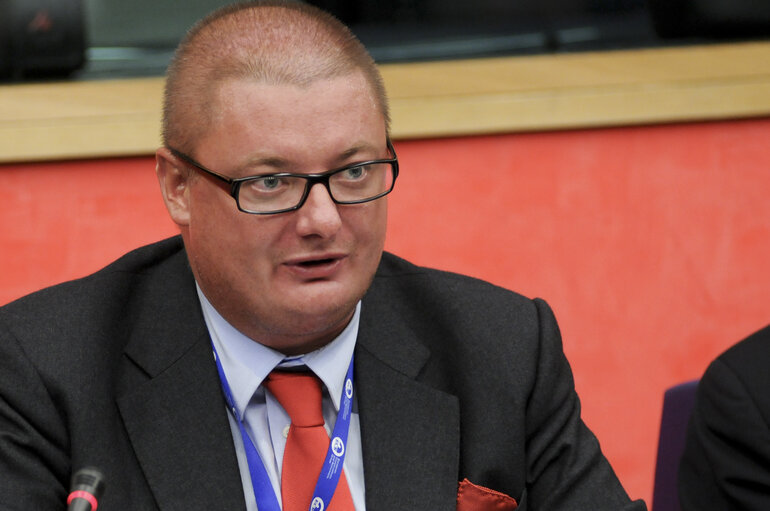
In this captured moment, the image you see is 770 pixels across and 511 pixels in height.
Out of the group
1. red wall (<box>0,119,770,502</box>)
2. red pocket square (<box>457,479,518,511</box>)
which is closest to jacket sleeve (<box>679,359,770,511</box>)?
red pocket square (<box>457,479,518,511</box>)

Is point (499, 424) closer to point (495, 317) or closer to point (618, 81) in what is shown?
point (495, 317)

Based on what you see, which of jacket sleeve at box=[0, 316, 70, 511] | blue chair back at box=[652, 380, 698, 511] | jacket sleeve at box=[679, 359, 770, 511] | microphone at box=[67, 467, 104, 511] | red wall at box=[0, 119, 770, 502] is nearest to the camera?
microphone at box=[67, 467, 104, 511]

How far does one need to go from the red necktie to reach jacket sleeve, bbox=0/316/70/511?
1.03 feet

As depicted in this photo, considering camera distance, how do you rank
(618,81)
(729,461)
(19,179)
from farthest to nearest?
(618,81) → (19,179) → (729,461)

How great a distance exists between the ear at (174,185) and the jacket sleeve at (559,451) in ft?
2.06

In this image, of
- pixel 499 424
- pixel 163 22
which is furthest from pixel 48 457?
pixel 163 22

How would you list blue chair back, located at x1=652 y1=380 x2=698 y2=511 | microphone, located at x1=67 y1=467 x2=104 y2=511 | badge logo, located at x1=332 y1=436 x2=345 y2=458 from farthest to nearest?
blue chair back, located at x1=652 y1=380 x2=698 y2=511 < badge logo, located at x1=332 y1=436 x2=345 y2=458 < microphone, located at x1=67 y1=467 x2=104 y2=511

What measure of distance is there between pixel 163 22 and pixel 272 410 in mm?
1341

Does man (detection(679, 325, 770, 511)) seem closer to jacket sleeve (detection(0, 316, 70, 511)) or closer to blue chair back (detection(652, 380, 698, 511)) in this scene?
blue chair back (detection(652, 380, 698, 511))

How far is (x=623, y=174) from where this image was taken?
273cm

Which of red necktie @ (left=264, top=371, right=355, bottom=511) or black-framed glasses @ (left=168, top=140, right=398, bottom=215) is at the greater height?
black-framed glasses @ (left=168, top=140, right=398, bottom=215)

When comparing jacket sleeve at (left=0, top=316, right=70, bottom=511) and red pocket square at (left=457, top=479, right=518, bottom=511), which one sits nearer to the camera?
jacket sleeve at (left=0, top=316, right=70, bottom=511)

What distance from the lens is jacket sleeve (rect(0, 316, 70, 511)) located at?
1.39 metres

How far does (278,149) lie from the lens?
4.58ft
